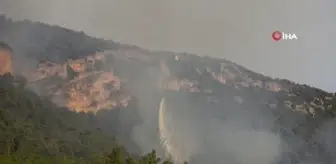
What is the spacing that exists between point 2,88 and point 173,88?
7.18 ft

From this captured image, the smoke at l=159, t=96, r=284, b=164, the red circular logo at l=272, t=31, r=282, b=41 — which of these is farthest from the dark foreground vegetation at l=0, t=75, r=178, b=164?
the red circular logo at l=272, t=31, r=282, b=41

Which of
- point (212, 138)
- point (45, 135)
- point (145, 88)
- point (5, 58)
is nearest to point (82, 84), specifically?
point (145, 88)

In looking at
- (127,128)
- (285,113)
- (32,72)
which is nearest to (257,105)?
(285,113)

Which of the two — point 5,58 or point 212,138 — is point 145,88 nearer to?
point 212,138

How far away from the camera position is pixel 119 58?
24.4 feet

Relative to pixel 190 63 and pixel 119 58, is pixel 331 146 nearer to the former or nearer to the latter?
pixel 190 63

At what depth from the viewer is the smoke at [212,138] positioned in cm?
679

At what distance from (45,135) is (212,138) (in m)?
2.06

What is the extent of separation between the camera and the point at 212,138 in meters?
7.02

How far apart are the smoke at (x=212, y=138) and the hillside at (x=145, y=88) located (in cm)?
9

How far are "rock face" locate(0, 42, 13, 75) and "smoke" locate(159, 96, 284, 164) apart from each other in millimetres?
2059

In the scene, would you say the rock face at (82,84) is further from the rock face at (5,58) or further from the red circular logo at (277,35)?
the red circular logo at (277,35)

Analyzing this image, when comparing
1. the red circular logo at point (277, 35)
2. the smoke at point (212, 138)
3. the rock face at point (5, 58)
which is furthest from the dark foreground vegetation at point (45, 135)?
the red circular logo at point (277, 35)

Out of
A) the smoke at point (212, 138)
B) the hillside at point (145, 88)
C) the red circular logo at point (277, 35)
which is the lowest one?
the smoke at point (212, 138)
